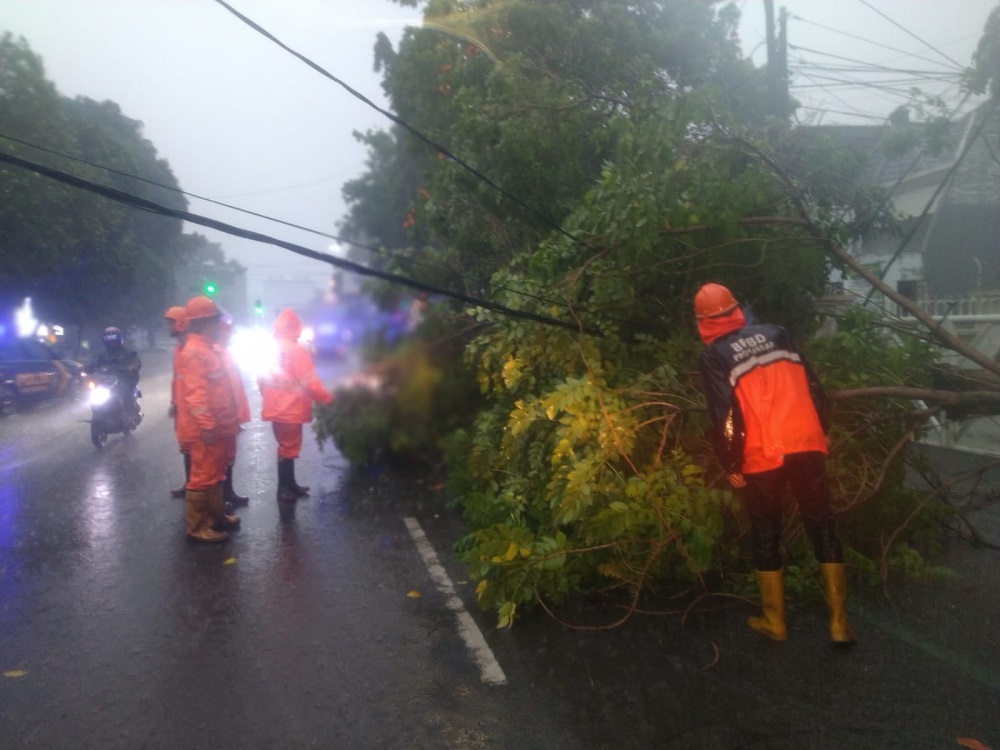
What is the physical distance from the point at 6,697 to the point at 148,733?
0.83 m

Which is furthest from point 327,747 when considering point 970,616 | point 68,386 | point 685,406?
point 68,386

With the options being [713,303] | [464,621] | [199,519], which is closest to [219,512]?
[199,519]

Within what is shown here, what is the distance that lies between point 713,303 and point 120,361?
226 inches

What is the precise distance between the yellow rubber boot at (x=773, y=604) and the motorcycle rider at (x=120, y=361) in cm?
571

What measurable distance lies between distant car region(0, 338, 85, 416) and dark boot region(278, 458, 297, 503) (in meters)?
2.18

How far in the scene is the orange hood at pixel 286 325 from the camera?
7.61 m

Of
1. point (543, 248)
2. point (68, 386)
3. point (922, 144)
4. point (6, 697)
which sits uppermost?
point (922, 144)

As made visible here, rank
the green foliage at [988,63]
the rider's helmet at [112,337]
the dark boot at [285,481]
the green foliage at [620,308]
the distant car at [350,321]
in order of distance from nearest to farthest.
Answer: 1. the green foliage at [620,308]
2. the distant car at [350,321]
3. the green foliage at [988,63]
4. the rider's helmet at [112,337]
5. the dark boot at [285,481]

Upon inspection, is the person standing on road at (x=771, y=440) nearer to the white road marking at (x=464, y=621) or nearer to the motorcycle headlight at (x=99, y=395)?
the white road marking at (x=464, y=621)

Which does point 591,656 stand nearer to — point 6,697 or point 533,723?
point 533,723

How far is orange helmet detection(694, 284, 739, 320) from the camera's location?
4617 millimetres

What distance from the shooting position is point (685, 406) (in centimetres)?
543

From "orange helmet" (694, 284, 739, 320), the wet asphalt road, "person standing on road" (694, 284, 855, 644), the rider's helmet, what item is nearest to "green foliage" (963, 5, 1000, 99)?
the wet asphalt road

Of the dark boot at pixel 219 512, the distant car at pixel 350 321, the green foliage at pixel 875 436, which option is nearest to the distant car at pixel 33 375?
the dark boot at pixel 219 512
